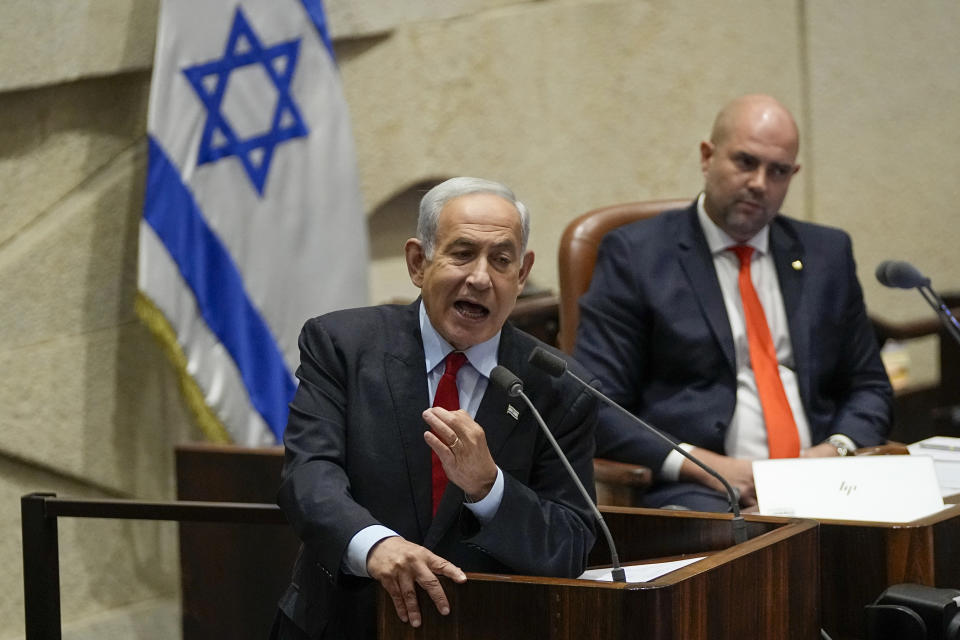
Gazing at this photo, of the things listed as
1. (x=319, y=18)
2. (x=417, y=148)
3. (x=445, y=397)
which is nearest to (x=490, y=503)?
(x=445, y=397)

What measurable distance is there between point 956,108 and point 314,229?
352 cm

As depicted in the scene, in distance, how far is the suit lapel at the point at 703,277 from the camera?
324 centimetres

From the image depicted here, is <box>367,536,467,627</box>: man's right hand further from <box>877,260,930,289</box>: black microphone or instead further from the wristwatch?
the wristwatch

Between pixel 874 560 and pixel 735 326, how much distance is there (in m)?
1.01

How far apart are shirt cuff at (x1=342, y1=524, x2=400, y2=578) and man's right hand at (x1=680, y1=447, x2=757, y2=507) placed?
→ 1149 mm

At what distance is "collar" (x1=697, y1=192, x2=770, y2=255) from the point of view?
3371 mm

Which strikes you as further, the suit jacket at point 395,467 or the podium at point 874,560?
the podium at point 874,560

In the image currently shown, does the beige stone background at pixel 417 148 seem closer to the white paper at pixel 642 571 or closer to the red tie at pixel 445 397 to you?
the red tie at pixel 445 397

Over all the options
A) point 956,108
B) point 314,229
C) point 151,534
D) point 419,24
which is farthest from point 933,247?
point 151,534

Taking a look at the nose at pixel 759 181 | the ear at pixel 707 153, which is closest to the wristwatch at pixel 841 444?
the nose at pixel 759 181

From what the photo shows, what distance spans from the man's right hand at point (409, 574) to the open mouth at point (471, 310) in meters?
0.43

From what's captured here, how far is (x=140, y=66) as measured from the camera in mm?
3787

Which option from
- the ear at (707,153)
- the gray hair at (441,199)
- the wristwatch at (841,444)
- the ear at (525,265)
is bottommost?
the wristwatch at (841,444)

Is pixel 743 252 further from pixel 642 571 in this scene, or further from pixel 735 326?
pixel 642 571
